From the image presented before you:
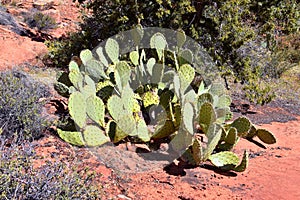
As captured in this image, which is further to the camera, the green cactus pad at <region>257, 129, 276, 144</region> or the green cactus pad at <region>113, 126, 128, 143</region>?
the green cactus pad at <region>257, 129, 276, 144</region>

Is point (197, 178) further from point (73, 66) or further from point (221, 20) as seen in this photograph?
point (221, 20)

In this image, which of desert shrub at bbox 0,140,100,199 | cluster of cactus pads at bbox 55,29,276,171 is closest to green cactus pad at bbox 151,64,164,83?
cluster of cactus pads at bbox 55,29,276,171

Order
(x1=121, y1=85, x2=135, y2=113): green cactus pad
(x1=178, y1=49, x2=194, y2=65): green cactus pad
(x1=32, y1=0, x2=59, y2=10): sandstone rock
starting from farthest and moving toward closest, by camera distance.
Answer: (x1=32, y1=0, x2=59, y2=10): sandstone rock < (x1=178, y1=49, x2=194, y2=65): green cactus pad < (x1=121, y1=85, x2=135, y2=113): green cactus pad

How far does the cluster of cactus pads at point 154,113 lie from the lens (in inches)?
146

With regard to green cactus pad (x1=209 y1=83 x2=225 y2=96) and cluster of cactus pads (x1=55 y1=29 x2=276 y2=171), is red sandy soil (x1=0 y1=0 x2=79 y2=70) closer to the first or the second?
cluster of cactus pads (x1=55 y1=29 x2=276 y2=171)

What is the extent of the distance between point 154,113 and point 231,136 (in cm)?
99

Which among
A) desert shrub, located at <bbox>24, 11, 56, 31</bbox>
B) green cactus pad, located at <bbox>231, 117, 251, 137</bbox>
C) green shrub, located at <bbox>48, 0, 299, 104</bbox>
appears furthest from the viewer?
desert shrub, located at <bbox>24, 11, 56, 31</bbox>

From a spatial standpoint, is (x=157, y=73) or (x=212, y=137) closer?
(x=212, y=137)

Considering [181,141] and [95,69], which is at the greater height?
[95,69]

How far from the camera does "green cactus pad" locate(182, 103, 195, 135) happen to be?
11.7 ft

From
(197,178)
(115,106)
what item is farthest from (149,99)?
(197,178)

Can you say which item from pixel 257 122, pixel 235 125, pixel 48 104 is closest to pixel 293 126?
pixel 257 122

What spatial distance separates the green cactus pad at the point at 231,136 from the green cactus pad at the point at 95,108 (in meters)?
1.31

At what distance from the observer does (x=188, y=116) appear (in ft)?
11.9
